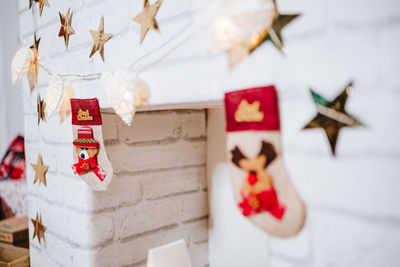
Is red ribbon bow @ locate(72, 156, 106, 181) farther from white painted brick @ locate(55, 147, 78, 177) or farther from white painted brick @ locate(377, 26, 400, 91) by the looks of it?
white painted brick @ locate(377, 26, 400, 91)

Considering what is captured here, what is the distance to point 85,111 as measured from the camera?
94 centimetres

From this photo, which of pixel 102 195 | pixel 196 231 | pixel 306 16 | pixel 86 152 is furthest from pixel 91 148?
pixel 306 16

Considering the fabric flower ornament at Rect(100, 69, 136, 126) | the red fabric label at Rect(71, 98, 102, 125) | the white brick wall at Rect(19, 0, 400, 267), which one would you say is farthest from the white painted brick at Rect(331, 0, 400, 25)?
the red fabric label at Rect(71, 98, 102, 125)

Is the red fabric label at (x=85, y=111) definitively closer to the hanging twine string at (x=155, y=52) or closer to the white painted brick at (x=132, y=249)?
the hanging twine string at (x=155, y=52)

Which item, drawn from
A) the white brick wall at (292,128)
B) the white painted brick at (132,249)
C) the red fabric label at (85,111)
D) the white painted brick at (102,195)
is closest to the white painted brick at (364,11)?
the white brick wall at (292,128)

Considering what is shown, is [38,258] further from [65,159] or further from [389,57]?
[389,57]

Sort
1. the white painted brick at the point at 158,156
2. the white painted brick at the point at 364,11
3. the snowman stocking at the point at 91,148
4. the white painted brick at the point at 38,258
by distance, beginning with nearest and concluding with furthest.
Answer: the white painted brick at the point at 364,11
the snowman stocking at the point at 91,148
the white painted brick at the point at 158,156
the white painted brick at the point at 38,258

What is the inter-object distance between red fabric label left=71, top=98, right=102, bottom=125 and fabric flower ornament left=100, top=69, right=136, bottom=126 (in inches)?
5.5

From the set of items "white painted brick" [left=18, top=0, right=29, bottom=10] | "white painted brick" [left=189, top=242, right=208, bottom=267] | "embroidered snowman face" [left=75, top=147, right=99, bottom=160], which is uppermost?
"white painted brick" [left=18, top=0, right=29, bottom=10]

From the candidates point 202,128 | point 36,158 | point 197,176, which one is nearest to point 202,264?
point 197,176

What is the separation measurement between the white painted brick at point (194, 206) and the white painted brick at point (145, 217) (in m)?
0.03

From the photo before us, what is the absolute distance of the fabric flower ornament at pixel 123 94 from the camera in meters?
0.77

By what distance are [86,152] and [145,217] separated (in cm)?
30

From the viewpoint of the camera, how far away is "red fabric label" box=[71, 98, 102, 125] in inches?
36.1
